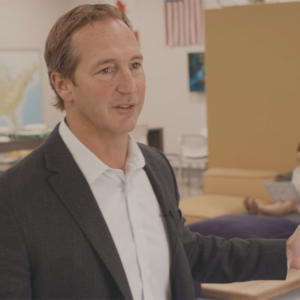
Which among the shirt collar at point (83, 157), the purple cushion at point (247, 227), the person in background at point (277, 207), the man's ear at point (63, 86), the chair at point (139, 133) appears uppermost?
the man's ear at point (63, 86)

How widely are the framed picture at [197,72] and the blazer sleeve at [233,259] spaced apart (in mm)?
10155

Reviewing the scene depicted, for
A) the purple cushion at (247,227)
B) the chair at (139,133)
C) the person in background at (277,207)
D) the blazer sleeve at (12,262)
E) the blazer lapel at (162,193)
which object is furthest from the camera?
the chair at (139,133)

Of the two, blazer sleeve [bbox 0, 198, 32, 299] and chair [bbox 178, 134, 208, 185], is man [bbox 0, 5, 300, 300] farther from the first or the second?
chair [bbox 178, 134, 208, 185]

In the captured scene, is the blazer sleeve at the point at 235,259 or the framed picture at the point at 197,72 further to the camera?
the framed picture at the point at 197,72

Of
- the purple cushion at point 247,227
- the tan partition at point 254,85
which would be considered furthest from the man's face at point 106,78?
the tan partition at point 254,85

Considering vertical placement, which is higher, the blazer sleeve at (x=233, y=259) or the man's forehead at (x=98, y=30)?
the man's forehead at (x=98, y=30)

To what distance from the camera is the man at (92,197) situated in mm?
1417

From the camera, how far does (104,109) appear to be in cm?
152

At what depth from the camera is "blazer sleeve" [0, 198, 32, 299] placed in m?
1.37

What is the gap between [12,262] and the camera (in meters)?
1.38

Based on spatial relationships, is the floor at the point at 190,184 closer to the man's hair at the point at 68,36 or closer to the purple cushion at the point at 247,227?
the purple cushion at the point at 247,227

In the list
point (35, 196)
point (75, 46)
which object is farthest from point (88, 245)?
point (75, 46)

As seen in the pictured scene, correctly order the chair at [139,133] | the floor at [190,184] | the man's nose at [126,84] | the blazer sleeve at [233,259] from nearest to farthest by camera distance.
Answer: the man's nose at [126,84]
the blazer sleeve at [233,259]
the chair at [139,133]
the floor at [190,184]

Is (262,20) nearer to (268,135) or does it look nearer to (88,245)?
(268,135)
